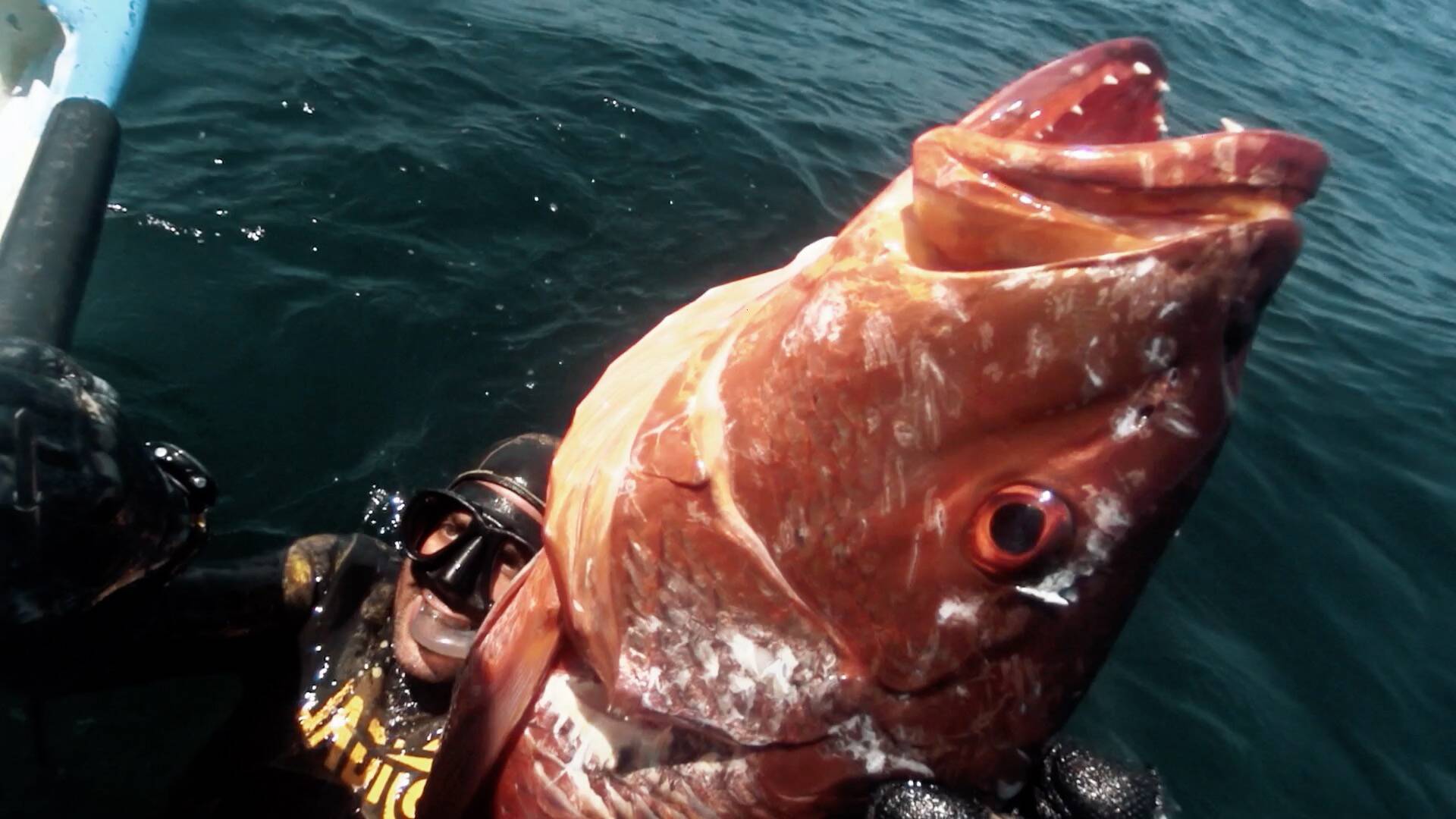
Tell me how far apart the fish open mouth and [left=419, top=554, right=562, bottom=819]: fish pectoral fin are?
3.09 feet

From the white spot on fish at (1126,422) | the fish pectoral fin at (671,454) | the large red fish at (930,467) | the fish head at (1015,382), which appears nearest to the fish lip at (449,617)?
the large red fish at (930,467)

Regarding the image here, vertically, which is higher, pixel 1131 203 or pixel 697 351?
pixel 1131 203

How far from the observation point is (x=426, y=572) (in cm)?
257

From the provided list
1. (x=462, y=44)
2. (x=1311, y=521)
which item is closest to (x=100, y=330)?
(x=462, y=44)

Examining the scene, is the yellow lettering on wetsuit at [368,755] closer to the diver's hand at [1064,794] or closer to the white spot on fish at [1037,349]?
the diver's hand at [1064,794]

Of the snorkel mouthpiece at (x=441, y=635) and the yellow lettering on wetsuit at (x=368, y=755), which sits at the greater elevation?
the snorkel mouthpiece at (x=441, y=635)

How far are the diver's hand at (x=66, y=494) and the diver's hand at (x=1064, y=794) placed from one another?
1.57 m

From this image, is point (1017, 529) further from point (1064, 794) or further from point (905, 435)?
point (1064, 794)

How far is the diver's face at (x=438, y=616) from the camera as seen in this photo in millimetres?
→ 2549

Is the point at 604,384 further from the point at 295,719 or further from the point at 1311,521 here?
the point at 1311,521

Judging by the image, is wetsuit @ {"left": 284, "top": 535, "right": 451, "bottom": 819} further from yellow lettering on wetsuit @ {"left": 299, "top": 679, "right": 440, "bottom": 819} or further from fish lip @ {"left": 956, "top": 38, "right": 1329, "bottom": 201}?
fish lip @ {"left": 956, "top": 38, "right": 1329, "bottom": 201}

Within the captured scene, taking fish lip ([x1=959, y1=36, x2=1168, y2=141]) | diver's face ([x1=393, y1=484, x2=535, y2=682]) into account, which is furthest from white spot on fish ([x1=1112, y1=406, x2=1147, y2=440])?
diver's face ([x1=393, y1=484, x2=535, y2=682])

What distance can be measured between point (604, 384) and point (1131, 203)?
3.30ft

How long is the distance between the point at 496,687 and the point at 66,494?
35.1 inches
